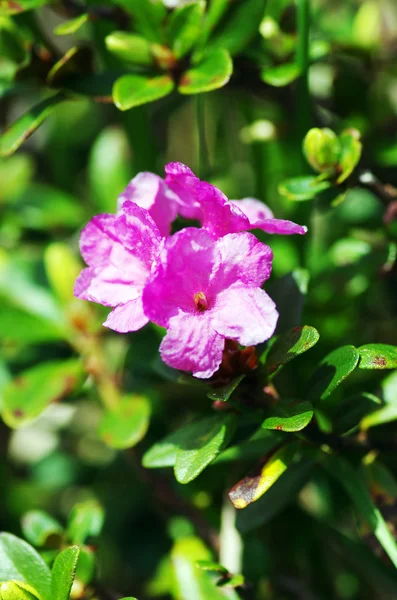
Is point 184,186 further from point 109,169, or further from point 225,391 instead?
point 109,169

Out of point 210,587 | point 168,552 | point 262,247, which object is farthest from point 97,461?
point 262,247

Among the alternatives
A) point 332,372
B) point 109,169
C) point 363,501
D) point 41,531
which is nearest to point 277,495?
point 363,501

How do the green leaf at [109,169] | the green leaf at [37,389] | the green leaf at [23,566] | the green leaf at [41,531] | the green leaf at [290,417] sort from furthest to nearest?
the green leaf at [109,169] < the green leaf at [37,389] < the green leaf at [41,531] < the green leaf at [23,566] < the green leaf at [290,417]

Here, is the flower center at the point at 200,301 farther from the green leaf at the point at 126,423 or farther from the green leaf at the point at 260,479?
the green leaf at the point at 126,423

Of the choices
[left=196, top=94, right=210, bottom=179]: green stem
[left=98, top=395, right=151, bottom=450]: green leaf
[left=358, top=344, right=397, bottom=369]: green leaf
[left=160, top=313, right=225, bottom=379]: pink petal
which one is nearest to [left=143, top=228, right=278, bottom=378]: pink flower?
[left=160, top=313, right=225, bottom=379]: pink petal

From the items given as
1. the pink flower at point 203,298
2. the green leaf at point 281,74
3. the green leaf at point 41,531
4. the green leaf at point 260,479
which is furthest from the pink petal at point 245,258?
the green leaf at point 41,531
